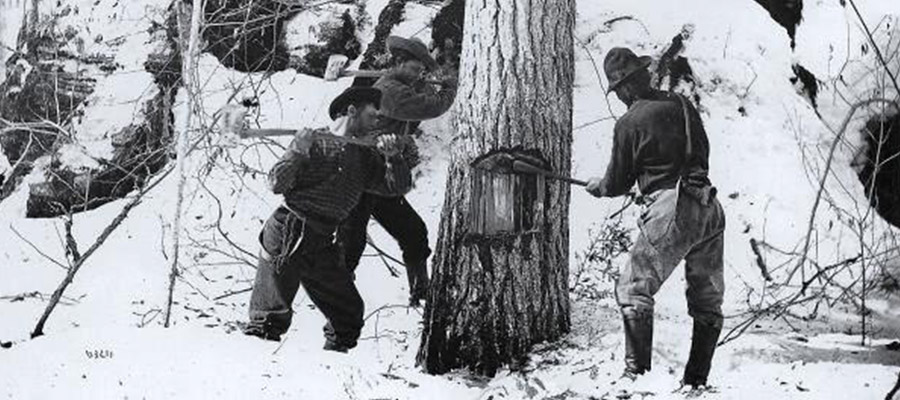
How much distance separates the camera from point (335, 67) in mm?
5773

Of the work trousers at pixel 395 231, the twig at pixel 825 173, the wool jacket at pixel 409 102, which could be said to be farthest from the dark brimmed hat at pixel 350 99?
the twig at pixel 825 173

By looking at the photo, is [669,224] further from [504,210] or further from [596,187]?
[504,210]

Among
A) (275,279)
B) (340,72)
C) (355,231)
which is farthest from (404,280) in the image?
(340,72)

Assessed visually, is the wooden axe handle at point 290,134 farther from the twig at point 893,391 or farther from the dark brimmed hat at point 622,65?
the twig at point 893,391

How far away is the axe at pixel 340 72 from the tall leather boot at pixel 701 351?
79.0 inches

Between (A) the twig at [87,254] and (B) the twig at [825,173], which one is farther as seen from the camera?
(A) the twig at [87,254]

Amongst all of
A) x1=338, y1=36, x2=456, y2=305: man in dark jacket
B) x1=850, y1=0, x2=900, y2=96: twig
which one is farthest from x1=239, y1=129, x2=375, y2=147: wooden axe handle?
x1=850, y1=0, x2=900, y2=96: twig

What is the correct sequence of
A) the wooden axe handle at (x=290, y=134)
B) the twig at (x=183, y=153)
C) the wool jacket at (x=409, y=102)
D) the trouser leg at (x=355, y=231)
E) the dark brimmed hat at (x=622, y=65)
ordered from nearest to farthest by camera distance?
the dark brimmed hat at (x=622, y=65)
the wooden axe handle at (x=290, y=134)
the twig at (x=183, y=153)
the trouser leg at (x=355, y=231)
the wool jacket at (x=409, y=102)

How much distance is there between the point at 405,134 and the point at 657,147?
1562mm

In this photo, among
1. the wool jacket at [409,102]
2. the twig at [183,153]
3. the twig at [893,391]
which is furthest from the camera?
the wool jacket at [409,102]

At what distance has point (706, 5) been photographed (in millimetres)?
5363

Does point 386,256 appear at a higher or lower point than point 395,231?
lower

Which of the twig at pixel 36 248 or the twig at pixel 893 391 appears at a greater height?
the twig at pixel 36 248

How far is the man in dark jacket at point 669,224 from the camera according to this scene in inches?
152
